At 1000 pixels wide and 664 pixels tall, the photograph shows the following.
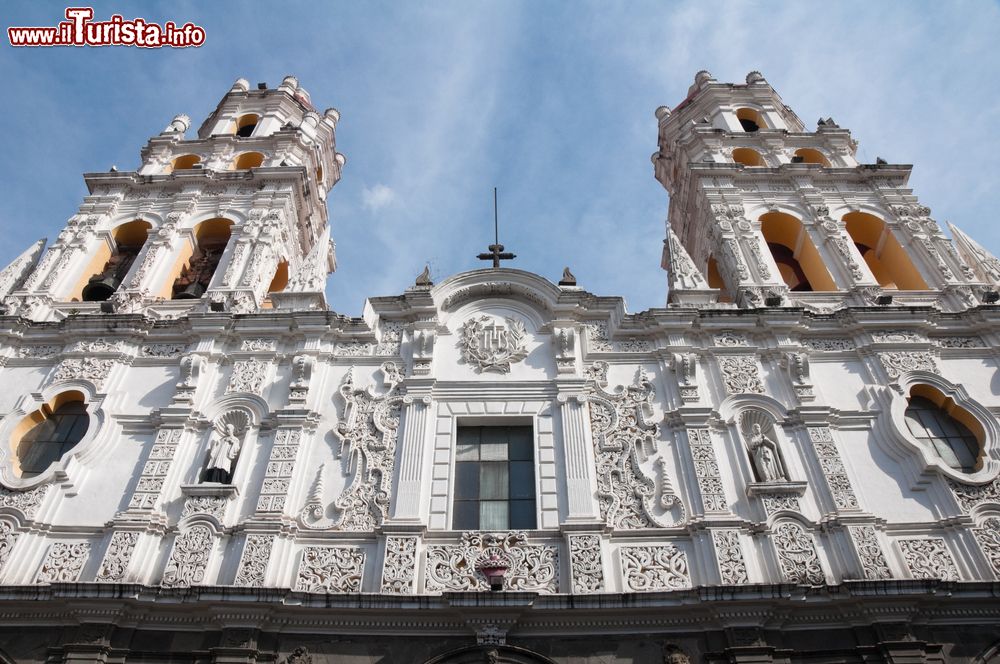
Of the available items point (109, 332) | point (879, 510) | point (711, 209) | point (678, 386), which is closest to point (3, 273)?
point (109, 332)

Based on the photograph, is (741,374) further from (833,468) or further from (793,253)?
(793,253)

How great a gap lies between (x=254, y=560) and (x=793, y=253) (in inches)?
522

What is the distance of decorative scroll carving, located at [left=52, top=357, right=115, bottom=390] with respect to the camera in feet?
39.5

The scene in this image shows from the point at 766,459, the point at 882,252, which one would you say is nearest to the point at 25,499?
the point at 766,459

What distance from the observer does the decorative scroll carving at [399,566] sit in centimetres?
910

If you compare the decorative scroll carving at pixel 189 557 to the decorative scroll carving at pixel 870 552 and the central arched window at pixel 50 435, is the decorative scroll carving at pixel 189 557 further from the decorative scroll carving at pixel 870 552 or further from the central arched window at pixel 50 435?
the decorative scroll carving at pixel 870 552

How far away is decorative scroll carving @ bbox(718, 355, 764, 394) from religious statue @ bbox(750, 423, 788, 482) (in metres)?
0.87

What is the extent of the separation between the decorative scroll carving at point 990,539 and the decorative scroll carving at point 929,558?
0.43 metres

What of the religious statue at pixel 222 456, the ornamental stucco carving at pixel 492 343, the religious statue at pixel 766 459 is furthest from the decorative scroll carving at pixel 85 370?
the religious statue at pixel 766 459

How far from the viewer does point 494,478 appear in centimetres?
1075

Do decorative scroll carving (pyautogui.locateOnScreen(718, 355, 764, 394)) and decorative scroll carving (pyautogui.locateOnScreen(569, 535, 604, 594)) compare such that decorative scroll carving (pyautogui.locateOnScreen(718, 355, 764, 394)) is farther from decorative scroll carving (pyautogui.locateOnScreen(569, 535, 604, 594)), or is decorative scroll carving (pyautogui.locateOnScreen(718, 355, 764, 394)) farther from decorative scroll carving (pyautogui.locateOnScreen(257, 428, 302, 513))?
decorative scroll carving (pyautogui.locateOnScreen(257, 428, 302, 513))

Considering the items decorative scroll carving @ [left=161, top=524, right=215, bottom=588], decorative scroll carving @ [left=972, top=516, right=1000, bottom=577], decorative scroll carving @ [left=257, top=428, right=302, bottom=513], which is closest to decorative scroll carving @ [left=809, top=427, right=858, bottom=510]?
decorative scroll carving @ [left=972, top=516, right=1000, bottom=577]

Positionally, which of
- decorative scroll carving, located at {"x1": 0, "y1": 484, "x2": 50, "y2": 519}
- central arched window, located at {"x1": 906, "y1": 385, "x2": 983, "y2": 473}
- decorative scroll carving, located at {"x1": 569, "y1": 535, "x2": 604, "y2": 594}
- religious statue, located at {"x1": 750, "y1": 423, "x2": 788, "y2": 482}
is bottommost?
decorative scroll carving, located at {"x1": 569, "y1": 535, "x2": 604, "y2": 594}

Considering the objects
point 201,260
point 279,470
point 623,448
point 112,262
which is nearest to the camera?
point 279,470
